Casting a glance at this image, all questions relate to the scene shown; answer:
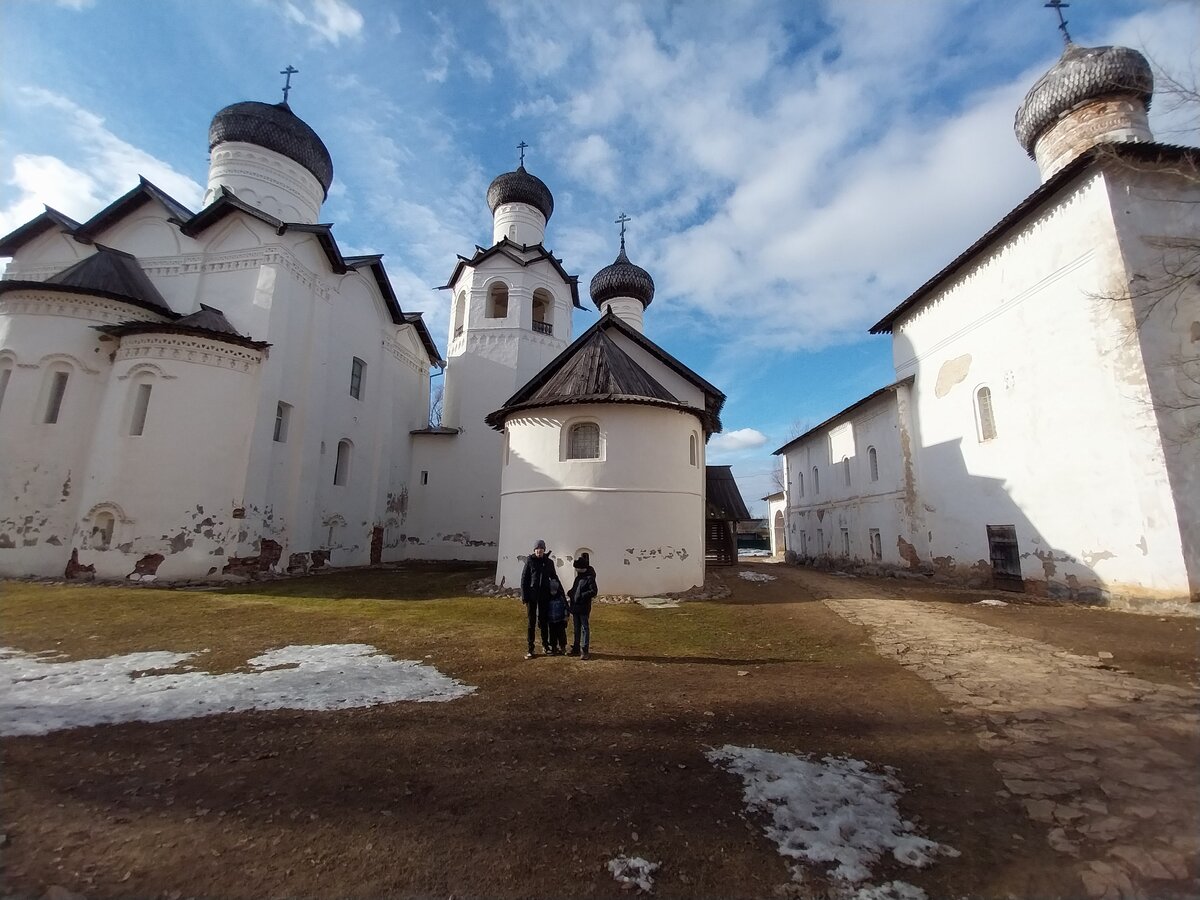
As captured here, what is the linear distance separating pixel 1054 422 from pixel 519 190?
73.9 feet

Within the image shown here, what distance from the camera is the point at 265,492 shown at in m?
14.7

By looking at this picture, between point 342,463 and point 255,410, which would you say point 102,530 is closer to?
point 255,410

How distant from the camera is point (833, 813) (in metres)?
3.21

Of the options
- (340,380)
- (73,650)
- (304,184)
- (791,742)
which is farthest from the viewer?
(304,184)

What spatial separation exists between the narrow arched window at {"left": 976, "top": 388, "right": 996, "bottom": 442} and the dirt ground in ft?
25.3

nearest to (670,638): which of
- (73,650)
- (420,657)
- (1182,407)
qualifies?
(420,657)

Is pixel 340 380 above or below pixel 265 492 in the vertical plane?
above

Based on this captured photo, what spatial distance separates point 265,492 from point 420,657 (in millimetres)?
10464

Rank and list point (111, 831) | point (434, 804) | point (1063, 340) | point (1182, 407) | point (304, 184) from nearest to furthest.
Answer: point (111, 831) → point (434, 804) → point (1182, 407) → point (1063, 340) → point (304, 184)

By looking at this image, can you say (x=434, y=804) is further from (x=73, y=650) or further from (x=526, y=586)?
(x=73, y=650)

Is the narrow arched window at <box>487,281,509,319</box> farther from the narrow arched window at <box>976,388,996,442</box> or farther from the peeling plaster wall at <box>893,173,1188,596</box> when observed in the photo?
the narrow arched window at <box>976,388,996,442</box>

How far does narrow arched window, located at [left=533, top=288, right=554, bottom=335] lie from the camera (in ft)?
80.6

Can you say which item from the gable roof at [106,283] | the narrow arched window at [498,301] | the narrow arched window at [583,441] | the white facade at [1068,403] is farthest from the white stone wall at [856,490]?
the gable roof at [106,283]

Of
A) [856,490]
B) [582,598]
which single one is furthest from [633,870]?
[856,490]
